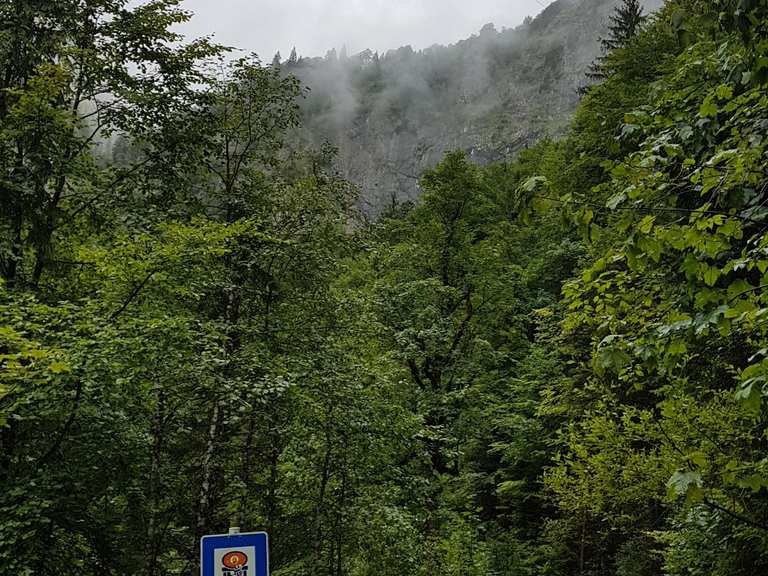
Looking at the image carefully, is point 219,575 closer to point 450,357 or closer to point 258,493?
point 258,493

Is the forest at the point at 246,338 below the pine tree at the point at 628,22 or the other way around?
below

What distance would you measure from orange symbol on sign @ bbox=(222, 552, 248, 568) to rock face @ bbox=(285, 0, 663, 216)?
7756 centimetres

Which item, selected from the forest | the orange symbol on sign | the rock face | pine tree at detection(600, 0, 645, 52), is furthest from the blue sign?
the rock face

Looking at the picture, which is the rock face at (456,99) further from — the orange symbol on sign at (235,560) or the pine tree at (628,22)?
the orange symbol on sign at (235,560)

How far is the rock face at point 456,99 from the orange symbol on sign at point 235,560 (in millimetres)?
77558

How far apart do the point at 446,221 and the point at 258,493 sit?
42.7ft

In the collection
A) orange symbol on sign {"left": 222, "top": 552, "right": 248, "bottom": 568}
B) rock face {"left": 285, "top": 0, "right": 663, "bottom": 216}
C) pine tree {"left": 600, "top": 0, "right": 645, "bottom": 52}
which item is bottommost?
orange symbol on sign {"left": 222, "top": 552, "right": 248, "bottom": 568}

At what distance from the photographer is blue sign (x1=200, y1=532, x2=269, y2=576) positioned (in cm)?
375

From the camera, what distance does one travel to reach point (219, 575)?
376 centimetres

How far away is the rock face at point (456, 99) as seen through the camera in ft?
292

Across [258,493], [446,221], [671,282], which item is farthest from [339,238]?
[446,221]

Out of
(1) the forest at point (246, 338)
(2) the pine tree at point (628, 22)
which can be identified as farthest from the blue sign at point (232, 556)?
(2) the pine tree at point (628, 22)

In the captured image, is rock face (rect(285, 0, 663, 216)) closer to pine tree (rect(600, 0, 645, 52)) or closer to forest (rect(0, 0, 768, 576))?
pine tree (rect(600, 0, 645, 52))

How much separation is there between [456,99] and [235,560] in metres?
107
